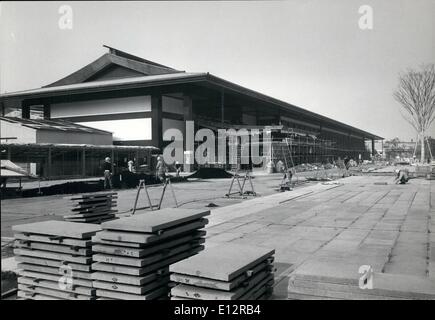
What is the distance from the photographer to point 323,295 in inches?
169

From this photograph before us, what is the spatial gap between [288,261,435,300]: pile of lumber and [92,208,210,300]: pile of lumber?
5.22 feet

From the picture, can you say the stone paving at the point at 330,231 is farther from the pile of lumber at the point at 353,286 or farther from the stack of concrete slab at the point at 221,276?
the stack of concrete slab at the point at 221,276

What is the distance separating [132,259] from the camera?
457cm

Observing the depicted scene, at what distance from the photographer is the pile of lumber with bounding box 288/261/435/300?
400cm

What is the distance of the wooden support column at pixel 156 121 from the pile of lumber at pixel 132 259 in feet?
109

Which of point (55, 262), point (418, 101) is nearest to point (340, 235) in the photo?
point (55, 262)

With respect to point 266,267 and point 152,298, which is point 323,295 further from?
point 152,298

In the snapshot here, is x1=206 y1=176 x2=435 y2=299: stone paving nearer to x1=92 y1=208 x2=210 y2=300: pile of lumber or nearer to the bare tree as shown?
x1=92 y1=208 x2=210 y2=300: pile of lumber

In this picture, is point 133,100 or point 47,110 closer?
point 133,100

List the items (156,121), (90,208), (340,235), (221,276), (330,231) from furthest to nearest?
(156,121)
(330,231)
(340,235)
(90,208)
(221,276)

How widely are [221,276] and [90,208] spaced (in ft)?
17.1

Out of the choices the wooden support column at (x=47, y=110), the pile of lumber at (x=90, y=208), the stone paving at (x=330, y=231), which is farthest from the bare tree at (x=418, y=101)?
the wooden support column at (x=47, y=110)

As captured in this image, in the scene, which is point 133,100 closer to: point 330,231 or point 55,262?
point 330,231
